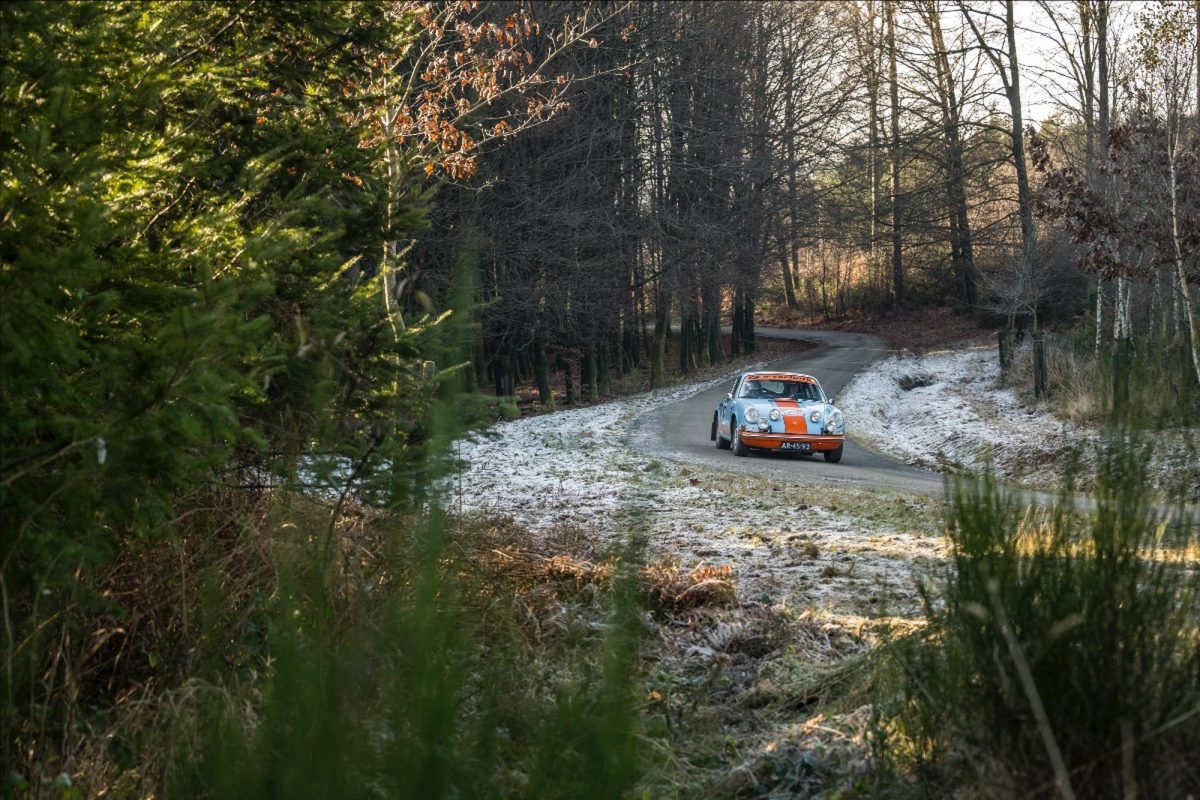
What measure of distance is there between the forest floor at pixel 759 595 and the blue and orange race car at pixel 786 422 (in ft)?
11.8

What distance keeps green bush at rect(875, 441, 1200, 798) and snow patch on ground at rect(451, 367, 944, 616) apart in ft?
2.83

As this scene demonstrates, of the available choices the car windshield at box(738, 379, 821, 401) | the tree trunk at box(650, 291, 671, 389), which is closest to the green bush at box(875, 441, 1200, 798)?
the car windshield at box(738, 379, 821, 401)

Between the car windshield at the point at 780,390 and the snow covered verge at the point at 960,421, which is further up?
the car windshield at the point at 780,390

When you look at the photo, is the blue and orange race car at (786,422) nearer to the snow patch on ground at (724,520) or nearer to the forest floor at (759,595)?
the snow patch on ground at (724,520)

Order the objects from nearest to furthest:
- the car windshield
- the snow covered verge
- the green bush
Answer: the green bush < the snow covered verge < the car windshield

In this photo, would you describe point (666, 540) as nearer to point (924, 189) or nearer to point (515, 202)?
point (515, 202)

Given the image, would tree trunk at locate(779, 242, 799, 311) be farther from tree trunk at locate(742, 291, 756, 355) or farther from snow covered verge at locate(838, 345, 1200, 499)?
snow covered verge at locate(838, 345, 1200, 499)

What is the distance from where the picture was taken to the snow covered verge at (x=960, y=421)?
50.6ft

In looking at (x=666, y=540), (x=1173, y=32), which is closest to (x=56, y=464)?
(x=666, y=540)

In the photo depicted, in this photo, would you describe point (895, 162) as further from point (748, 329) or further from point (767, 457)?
point (767, 457)

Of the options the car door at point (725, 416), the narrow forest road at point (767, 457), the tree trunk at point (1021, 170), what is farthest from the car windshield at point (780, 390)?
the tree trunk at point (1021, 170)

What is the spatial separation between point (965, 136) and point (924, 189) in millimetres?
2264

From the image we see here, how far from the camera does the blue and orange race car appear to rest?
17.0 meters

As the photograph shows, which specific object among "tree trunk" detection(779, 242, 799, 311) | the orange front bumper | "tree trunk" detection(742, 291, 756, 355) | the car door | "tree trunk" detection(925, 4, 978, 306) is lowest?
the orange front bumper
